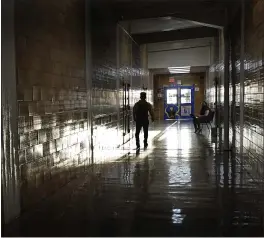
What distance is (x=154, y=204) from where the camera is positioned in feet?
13.6

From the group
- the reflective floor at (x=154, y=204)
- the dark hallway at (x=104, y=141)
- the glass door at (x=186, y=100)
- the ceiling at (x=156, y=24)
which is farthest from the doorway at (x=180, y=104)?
the reflective floor at (x=154, y=204)

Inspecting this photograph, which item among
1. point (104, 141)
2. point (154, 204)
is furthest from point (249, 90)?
point (104, 141)

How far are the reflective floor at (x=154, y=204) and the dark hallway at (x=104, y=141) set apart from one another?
0.01 m

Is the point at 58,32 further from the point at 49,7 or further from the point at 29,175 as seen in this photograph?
the point at 29,175

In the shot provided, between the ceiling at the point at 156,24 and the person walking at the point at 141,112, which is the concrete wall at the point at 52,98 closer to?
the person walking at the point at 141,112

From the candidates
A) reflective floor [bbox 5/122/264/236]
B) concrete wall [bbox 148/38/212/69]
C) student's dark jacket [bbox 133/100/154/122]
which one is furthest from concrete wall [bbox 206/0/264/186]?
concrete wall [bbox 148/38/212/69]

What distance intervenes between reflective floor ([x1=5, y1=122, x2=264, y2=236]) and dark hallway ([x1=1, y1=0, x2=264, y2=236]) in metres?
0.01

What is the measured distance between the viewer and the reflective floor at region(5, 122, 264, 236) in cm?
335

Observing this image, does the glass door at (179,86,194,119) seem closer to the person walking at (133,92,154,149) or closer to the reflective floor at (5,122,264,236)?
the person walking at (133,92,154,149)

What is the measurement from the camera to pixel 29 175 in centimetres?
412

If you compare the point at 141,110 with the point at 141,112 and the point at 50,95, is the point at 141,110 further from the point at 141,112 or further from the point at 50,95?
the point at 50,95

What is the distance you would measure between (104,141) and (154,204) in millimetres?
3446

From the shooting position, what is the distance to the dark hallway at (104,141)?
365 centimetres

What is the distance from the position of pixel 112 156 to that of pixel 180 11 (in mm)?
3846
